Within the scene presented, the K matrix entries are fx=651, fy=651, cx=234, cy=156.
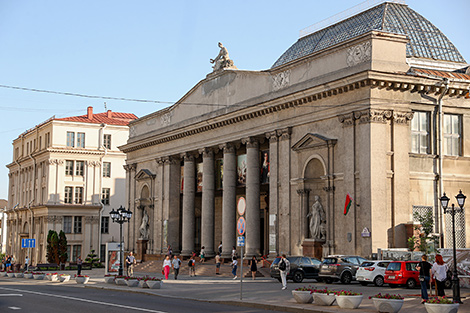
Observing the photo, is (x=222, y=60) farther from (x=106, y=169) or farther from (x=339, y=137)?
(x=106, y=169)

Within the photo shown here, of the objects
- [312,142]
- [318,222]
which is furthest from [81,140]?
[318,222]

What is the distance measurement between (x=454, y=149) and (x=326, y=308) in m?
20.8

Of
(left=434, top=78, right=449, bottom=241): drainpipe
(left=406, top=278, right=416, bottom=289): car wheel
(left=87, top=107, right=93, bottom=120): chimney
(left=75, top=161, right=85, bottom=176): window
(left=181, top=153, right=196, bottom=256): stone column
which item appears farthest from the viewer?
(left=87, top=107, right=93, bottom=120): chimney

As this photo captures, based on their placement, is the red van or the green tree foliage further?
the green tree foliage

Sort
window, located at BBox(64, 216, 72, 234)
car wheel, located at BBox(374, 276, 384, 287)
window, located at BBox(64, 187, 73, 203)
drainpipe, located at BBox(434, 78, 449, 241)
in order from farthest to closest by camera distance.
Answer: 1. window, located at BBox(64, 187, 73, 203)
2. window, located at BBox(64, 216, 72, 234)
3. drainpipe, located at BBox(434, 78, 449, 241)
4. car wheel, located at BBox(374, 276, 384, 287)

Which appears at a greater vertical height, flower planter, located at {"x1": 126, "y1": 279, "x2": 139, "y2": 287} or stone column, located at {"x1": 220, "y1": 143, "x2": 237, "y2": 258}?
stone column, located at {"x1": 220, "y1": 143, "x2": 237, "y2": 258}

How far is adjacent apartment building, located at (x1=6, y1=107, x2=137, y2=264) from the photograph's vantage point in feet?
264

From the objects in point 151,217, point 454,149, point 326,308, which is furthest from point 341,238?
point 151,217

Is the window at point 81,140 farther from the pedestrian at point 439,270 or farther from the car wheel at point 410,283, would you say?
the pedestrian at point 439,270

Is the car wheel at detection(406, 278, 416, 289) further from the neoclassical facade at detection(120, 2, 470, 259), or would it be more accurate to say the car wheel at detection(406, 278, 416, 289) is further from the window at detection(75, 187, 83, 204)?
the window at detection(75, 187, 83, 204)

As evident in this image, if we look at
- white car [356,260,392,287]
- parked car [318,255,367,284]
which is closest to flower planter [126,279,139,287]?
parked car [318,255,367,284]

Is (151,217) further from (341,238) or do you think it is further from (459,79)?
(459,79)

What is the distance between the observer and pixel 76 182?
81.8m

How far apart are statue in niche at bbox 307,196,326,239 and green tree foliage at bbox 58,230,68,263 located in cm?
4307
